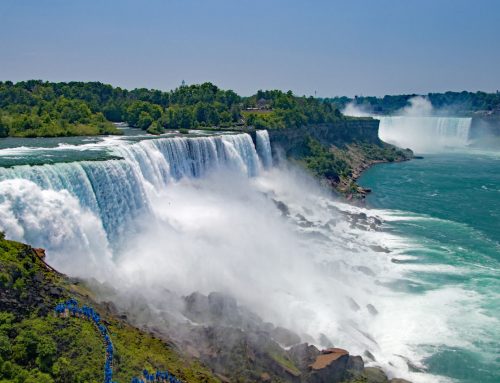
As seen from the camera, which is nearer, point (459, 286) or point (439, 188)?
point (459, 286)

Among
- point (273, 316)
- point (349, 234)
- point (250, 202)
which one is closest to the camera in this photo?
point (273, 316)

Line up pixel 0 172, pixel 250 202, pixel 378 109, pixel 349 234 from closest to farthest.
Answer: pixel 0 172
pixel 349 234
pixel 250 202
pixel 378 109

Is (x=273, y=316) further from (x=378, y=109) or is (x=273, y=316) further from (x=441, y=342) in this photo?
(x=378, y=109)

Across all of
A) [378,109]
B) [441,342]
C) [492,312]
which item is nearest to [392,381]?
[441,342]

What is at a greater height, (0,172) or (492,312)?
(0,172)

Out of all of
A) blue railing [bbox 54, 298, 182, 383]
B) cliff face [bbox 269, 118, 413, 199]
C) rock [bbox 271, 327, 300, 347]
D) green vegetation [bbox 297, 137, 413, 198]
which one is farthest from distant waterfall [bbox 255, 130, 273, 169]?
blue railing [bbox 54, 298, 182, 383]

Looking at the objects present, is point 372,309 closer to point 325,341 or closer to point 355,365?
point 325,341
